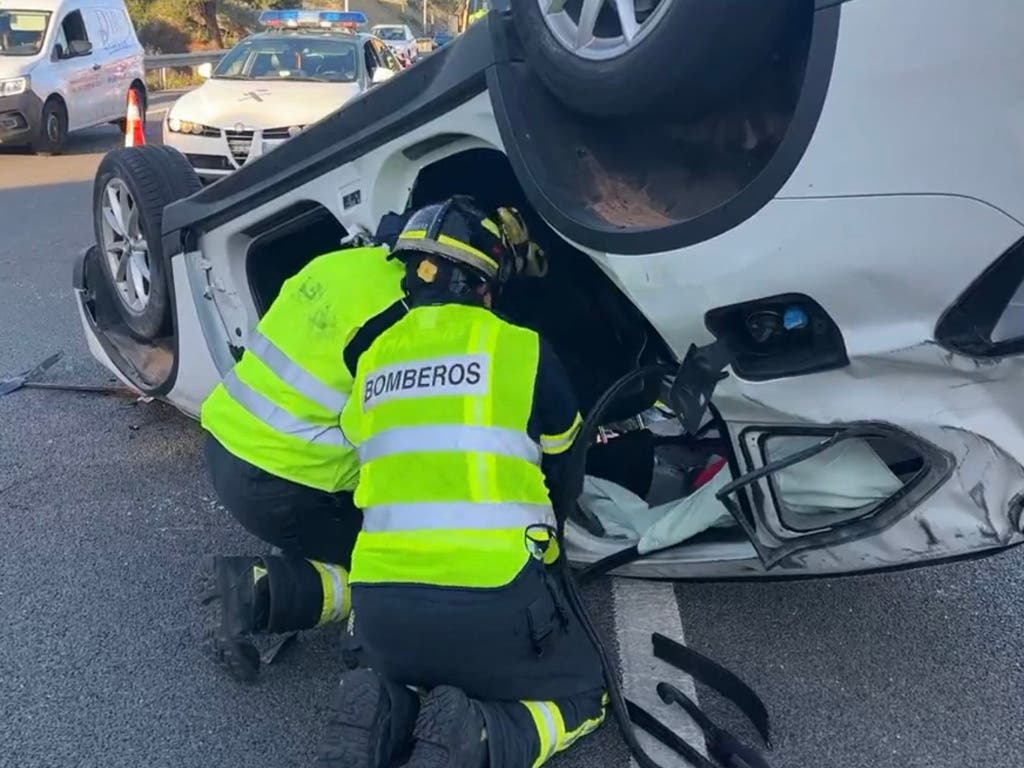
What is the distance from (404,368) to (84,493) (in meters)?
1.96

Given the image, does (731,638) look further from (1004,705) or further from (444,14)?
(444,14)

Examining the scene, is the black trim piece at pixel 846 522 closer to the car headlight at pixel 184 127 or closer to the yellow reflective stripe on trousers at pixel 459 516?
the yellow reflective stripe on trousers at pixel 459 516

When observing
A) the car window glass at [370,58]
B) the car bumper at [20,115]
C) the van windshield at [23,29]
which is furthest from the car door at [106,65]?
the car window glass at [370,58]

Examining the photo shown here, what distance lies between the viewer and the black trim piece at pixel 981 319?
208 centimetres

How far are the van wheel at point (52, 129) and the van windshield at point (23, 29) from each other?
2.20 ft

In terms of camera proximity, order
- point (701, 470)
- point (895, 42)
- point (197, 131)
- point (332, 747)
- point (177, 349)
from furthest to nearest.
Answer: point (197, 131)
point (177, 349)
point (701, 470)
point (332, 747)
point (895, 42)

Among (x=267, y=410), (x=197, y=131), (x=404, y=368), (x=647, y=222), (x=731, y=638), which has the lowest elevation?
(x=197, y=131)

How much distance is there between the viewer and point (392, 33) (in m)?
31.2

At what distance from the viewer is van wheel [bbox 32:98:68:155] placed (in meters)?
12.9

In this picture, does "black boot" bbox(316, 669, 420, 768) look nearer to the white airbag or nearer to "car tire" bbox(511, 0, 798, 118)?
the white airbag

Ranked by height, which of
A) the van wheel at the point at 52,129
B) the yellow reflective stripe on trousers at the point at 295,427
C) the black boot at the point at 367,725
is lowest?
the van wheel at the point at 52,129

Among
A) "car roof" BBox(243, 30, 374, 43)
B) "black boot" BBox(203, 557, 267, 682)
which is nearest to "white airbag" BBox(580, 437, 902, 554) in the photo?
"black boot" BBox(203, 557, 267, 682)

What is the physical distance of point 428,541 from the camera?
8.17ft

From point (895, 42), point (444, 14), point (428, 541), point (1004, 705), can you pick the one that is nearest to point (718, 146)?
point (895, 42)
